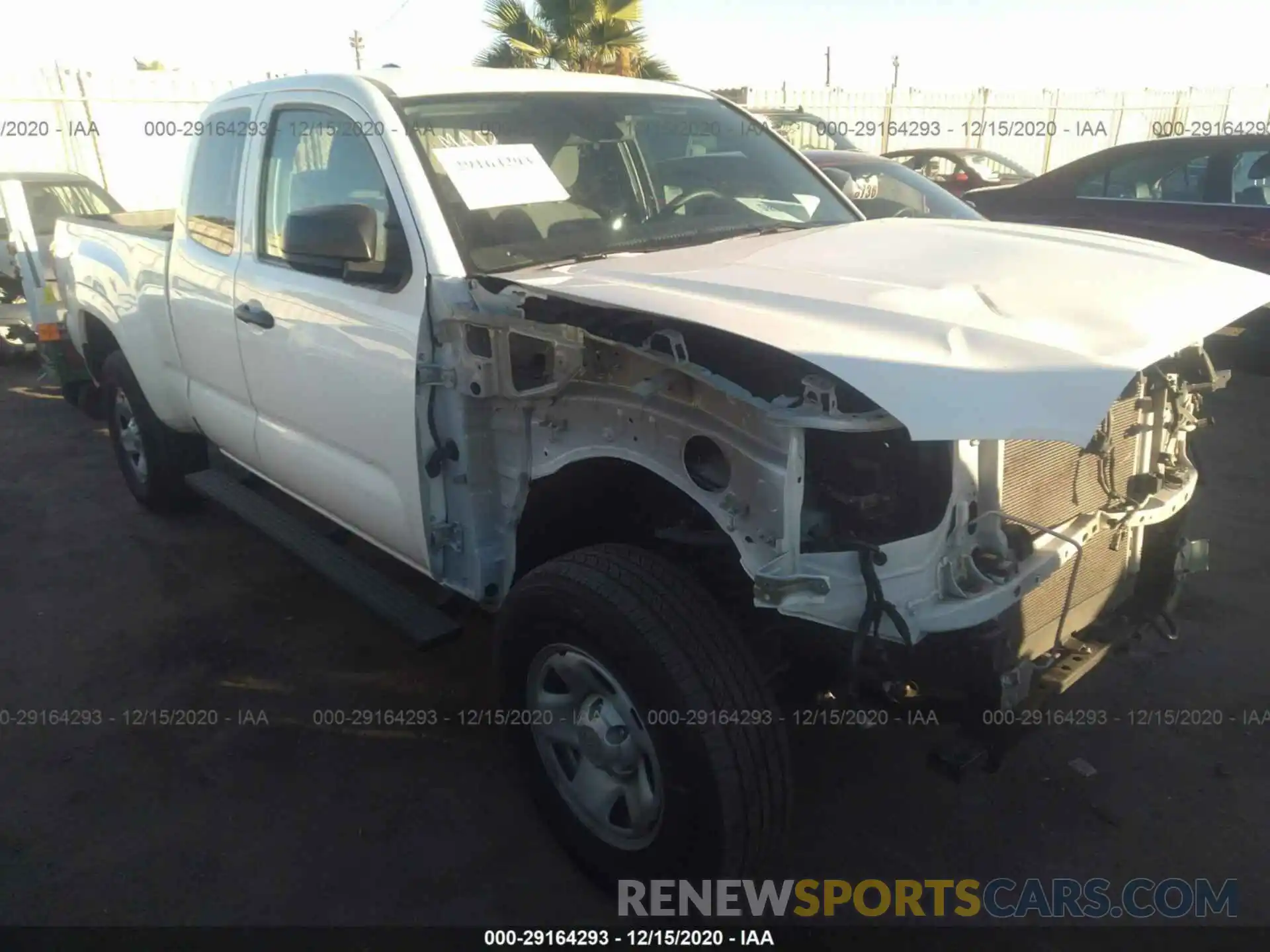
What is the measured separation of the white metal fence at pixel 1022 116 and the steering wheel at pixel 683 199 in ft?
54.9

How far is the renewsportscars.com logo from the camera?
2.56 meters

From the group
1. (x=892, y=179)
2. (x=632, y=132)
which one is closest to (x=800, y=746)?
(x=632, y=132)

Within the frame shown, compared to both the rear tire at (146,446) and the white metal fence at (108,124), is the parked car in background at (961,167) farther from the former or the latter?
the rear tire at (146,446)

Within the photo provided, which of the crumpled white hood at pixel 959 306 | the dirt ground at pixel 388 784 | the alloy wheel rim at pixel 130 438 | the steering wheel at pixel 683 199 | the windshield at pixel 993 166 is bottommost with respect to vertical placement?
the dirt ground at pixel 388 784

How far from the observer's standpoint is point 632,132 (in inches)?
137

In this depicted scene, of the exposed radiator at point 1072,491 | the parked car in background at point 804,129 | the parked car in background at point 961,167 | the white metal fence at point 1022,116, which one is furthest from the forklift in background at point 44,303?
the white metal fence at point 1022,116

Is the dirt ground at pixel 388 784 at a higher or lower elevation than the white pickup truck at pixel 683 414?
lower

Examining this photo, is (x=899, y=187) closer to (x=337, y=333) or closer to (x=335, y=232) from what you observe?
(x=337, y=333)

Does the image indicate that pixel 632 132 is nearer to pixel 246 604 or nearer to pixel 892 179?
pixel 246 604

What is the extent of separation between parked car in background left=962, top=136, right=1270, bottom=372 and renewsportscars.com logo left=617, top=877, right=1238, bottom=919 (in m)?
4.81

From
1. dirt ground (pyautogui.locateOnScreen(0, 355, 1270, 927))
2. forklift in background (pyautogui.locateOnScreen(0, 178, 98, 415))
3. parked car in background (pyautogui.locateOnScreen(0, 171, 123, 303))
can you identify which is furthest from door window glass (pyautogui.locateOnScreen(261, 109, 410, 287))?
parked car in background (pyautogui.locateOnScreen(0, 171, 123, 303))

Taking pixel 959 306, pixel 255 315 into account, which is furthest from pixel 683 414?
pixel 255 315

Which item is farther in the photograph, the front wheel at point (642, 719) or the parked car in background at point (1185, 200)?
the parked car in background at point (1185, 200)

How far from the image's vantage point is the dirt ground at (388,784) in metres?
2.70
